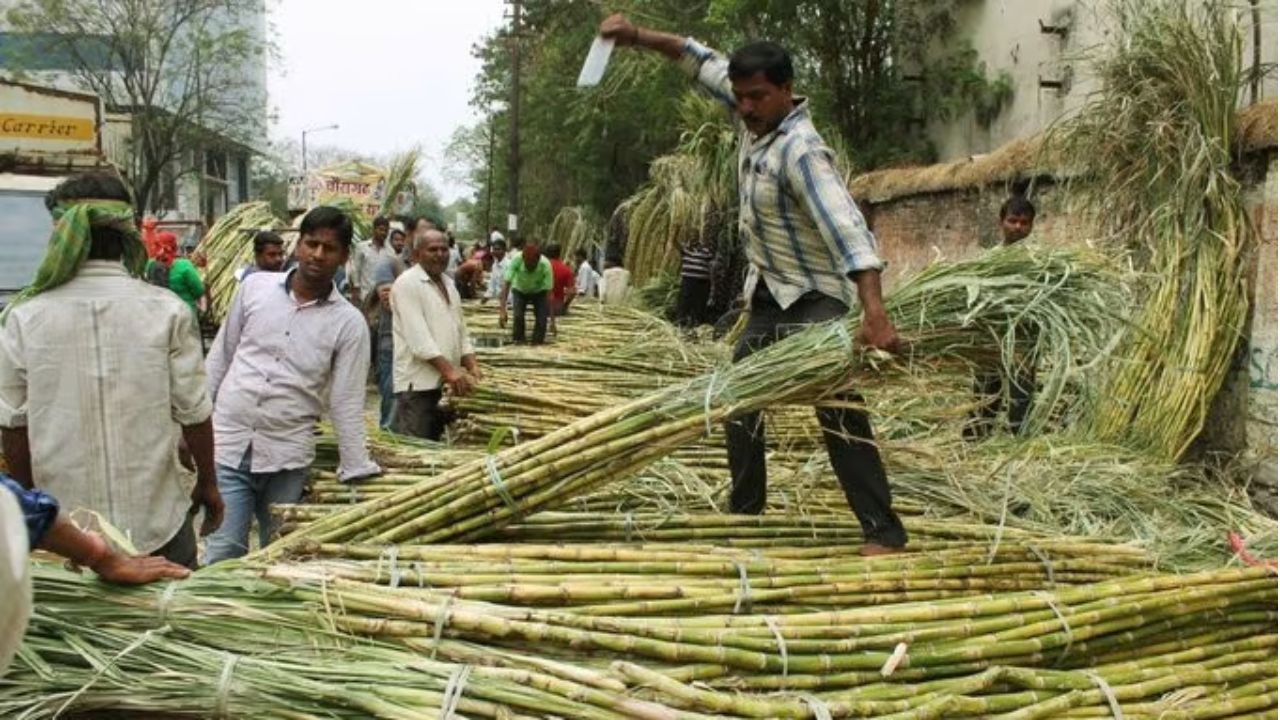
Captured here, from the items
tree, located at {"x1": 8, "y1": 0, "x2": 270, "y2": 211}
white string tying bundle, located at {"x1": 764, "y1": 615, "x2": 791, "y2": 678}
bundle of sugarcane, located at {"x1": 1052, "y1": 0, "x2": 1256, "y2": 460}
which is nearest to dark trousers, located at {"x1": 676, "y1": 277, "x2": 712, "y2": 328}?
bundle of sugarcane, located at {"x1": 1052, "y1": 0, "x2": 1256, "y2": 460}

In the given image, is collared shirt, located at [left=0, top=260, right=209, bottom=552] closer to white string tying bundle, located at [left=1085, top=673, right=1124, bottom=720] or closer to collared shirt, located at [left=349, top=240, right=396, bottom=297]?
white string tying bundle, located at [left=1085, top=673, right=1124, bottom=720]

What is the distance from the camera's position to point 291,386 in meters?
3.31

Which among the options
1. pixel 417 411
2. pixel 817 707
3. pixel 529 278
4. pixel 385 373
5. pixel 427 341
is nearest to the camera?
pixel 817 707

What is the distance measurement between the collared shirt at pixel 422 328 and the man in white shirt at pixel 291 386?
1375 millimetres

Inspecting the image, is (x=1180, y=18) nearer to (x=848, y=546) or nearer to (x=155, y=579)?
(x=848, y=546)

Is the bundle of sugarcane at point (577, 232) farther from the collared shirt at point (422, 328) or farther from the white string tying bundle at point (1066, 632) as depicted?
the white string tying bundle at point (1066, 632)

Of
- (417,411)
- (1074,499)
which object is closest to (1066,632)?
(1074,499)

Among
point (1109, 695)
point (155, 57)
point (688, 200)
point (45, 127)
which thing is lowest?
point (1109, 695)

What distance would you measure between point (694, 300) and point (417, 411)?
232 inches

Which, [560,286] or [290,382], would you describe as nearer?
[290,382]

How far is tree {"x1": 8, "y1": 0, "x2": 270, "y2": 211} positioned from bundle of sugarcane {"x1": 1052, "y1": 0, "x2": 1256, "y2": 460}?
80.0 ft

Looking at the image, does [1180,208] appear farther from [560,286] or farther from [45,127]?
[45,127]

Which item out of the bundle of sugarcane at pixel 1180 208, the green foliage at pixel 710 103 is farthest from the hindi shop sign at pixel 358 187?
the bundle of sugarcane at pixel 1180 208

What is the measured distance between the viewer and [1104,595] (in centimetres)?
265
